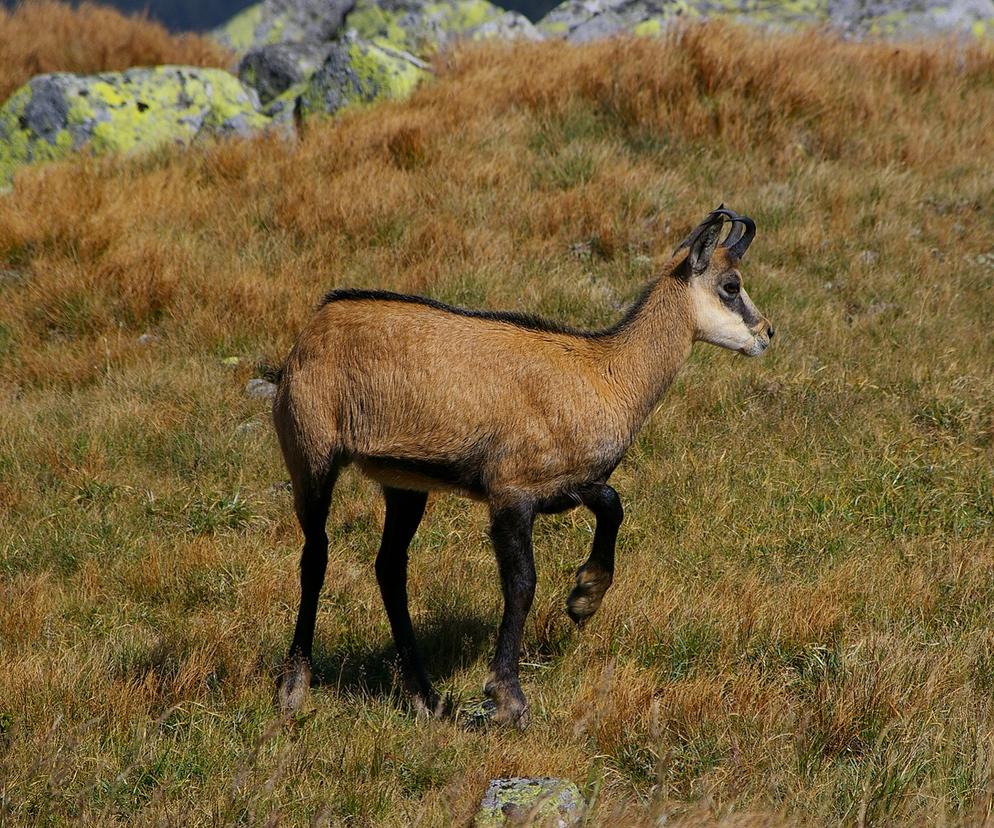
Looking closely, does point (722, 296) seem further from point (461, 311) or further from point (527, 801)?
point (527, 801)

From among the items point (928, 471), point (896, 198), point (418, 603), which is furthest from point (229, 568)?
point (896, 198)

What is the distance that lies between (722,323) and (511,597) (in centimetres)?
189

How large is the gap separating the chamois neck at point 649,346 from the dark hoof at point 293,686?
6.35 feet

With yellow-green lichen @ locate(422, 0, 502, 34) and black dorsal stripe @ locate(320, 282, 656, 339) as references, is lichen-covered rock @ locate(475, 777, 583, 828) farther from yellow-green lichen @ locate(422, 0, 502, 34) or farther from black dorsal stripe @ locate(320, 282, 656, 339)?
yellow-green lichen @ locate(422, 0, 502, 34)

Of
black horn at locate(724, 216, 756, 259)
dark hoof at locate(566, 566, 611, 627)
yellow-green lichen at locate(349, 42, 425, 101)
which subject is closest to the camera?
dark hoof at locate(566, 566, 611, 627)

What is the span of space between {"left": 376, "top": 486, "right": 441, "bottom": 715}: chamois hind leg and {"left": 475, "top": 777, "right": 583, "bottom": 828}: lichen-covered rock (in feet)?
3.70

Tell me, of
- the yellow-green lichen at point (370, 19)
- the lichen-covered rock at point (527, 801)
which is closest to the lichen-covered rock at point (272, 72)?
the yellow-green lichen at point (370, 19)

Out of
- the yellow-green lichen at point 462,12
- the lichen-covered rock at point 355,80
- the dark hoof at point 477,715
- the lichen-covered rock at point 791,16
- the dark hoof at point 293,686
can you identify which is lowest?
the dark hoof at point 293,686

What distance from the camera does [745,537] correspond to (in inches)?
252

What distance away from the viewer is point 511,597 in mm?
4840

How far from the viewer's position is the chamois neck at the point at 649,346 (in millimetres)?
5246

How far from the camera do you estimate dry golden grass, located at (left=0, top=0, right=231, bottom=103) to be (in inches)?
599

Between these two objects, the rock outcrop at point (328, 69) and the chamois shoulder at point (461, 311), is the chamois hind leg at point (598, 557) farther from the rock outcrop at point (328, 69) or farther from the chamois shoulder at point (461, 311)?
the rock outcrop at point (328, 69)

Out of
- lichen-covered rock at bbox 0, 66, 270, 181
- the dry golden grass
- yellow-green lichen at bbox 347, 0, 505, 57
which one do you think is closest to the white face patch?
lichen-covered rock at bbox 0, 66, 270, 181
